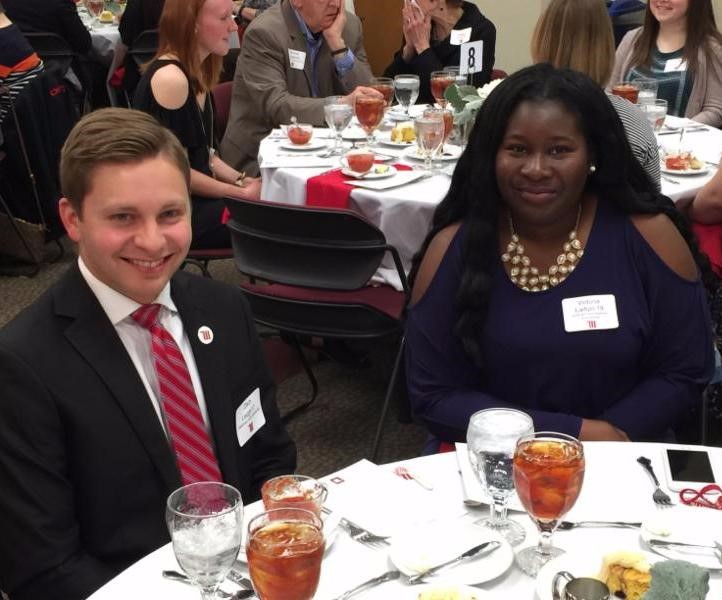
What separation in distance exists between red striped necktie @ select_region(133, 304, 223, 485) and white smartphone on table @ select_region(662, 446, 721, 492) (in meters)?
0.77

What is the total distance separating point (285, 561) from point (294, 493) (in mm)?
344

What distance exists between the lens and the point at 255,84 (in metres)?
4.59

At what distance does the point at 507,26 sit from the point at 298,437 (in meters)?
5.67

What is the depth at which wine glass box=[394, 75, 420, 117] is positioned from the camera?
13.9 feet

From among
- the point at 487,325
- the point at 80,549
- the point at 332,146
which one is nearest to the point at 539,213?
the point at 487,325

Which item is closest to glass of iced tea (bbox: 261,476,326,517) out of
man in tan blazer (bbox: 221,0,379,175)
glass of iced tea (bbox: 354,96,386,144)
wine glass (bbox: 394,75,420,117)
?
glass of iced tea (bbox: 354,96,386,144)

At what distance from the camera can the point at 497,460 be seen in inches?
53.5

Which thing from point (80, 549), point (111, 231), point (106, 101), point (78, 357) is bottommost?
point (106, 101)

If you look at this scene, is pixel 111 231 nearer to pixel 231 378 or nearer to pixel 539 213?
pixel 231 378

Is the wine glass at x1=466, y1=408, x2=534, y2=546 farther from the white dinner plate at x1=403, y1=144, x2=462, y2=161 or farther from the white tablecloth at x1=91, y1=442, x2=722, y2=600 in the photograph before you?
the white dinner plate at x1=403, y1=144, x2=462, y2=161

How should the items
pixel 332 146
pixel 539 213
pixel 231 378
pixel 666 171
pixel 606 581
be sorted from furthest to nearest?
pixel 332 146, pixel 666 171, pixel 539 213, pixel 231 378, pixel 606 581

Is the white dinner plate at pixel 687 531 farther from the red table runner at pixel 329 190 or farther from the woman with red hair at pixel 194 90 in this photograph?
the woman with red hair at pixel 194 90

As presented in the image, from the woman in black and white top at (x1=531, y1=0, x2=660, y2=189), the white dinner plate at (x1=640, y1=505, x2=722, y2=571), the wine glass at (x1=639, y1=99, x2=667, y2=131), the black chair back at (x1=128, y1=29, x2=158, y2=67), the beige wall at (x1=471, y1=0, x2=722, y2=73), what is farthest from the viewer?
the beige wall at (x1=471, y1=0, x2=722, y2=73)

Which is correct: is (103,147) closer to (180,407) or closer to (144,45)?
(180,407)
